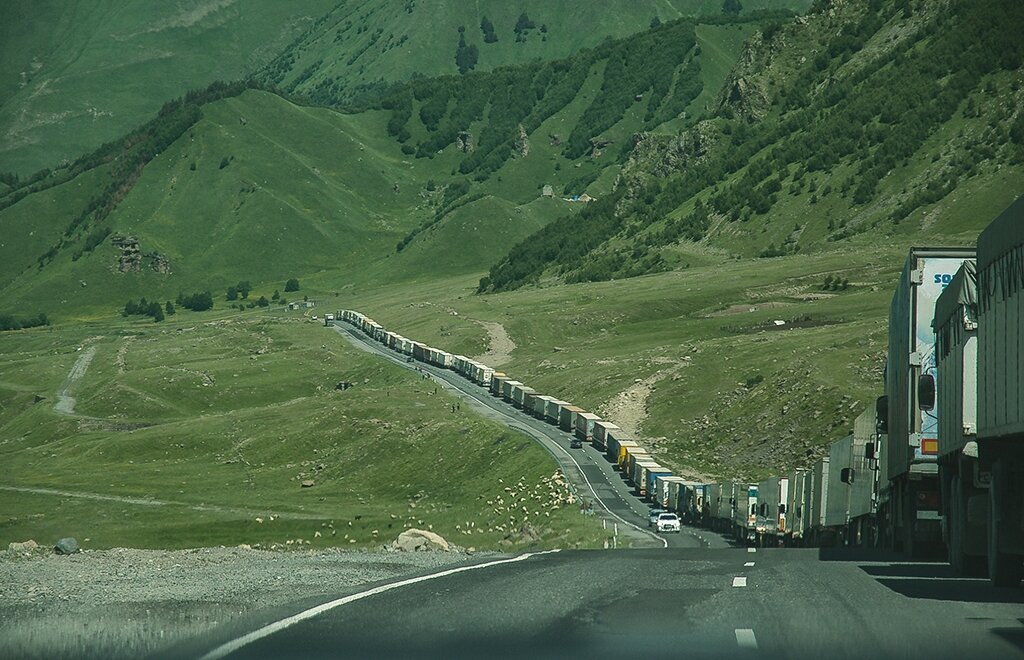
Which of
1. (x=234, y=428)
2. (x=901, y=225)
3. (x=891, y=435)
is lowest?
(x=891, y=435)

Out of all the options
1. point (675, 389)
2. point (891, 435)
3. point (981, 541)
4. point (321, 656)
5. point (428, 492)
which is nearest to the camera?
point (321, 656)

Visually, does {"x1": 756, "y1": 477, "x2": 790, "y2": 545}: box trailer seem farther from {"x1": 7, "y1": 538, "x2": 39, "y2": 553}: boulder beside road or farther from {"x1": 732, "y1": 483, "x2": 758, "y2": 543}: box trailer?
{"x1": 7, "y1": 538, "x2": 39, "y2": 553}: boulder beside road

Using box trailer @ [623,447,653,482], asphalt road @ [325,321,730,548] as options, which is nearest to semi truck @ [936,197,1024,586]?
asphalt road @ [325,321,730,548]

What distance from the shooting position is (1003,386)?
72.9 ft

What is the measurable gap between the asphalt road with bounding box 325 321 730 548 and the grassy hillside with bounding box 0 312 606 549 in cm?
153

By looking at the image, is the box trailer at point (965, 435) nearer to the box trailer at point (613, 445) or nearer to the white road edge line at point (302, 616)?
the white road edge line at point (302, 616)

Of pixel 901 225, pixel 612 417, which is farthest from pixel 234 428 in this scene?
pixel 901 225

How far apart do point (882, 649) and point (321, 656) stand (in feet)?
17.7

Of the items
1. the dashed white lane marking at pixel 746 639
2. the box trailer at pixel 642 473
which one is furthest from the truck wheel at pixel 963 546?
the box trailer at pixel 642 473

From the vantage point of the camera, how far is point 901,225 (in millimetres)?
190625

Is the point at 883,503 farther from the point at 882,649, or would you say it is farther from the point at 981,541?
the point at 882,649

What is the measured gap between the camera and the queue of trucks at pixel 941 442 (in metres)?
22.6

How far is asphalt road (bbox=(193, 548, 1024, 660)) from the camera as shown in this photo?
625 inches

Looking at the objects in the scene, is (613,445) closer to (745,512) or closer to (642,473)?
(642,473)
